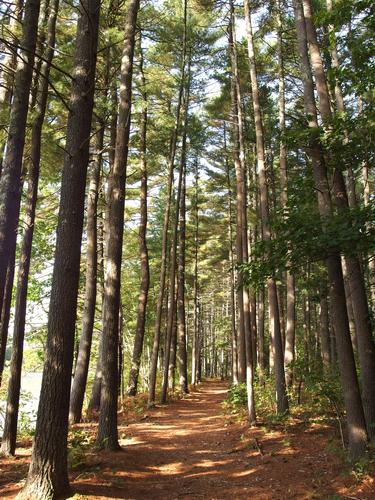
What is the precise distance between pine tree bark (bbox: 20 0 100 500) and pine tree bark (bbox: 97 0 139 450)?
248 centimetres

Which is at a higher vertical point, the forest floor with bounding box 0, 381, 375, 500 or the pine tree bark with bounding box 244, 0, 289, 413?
the pine tree bark with bounding box 244, 0, 289, 413

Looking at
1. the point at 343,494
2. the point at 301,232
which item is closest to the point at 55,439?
the point at 343,494

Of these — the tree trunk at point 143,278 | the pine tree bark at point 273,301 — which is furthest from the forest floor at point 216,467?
the tree trunk at point 143,278

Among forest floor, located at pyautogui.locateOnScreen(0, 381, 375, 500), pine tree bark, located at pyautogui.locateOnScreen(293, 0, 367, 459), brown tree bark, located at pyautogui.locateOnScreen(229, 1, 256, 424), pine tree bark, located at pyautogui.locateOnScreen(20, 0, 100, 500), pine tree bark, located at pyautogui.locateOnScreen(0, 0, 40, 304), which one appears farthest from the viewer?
brown tree bark, located at pyautogui.locateOnScreen(229, 1, 256, 424)

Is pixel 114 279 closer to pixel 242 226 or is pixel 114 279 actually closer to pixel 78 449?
pixel 78 449

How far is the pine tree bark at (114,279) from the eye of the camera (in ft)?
25.3

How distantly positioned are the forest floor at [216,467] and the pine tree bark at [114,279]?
1.97ft

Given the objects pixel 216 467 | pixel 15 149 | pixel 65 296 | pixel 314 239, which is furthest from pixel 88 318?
pixel 314 239

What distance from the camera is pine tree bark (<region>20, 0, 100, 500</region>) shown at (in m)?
5.00

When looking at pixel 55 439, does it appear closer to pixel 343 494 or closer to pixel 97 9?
pixel 343 494

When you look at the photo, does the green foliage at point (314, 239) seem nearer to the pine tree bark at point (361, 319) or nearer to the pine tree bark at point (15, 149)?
the pine tree bark at point (361, 319)

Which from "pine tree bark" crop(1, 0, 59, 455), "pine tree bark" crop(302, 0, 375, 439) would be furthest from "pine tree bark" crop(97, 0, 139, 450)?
"pine tree bark" crop(302, 0, 375, 439)

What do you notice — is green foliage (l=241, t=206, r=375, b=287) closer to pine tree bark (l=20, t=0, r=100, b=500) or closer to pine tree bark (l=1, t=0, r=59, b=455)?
pine tree bark (l=20, t=0, r=100, b=500)

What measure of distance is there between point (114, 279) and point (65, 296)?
291 cm
